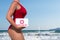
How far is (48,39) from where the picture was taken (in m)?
7.05

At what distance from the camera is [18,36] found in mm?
1823

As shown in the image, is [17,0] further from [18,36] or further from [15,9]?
[18,36]

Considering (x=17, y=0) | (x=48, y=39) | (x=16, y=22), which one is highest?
(x=17, y=0)

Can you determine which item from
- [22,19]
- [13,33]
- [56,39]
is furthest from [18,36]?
[56,39]

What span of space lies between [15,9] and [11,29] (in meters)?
0.17

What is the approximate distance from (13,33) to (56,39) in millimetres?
5193

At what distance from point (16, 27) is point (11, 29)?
83mm

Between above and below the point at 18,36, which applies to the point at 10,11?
above

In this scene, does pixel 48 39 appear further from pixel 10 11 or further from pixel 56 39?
pixel 10 11

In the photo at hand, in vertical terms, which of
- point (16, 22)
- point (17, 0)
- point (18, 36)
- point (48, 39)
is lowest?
point (48, 39)

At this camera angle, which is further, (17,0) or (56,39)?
(56,39)

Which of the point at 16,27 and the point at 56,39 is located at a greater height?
the point at 16,27

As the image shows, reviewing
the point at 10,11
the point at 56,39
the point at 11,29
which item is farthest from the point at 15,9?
the point at 56,39

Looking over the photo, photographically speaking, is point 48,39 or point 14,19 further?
point 48,39
